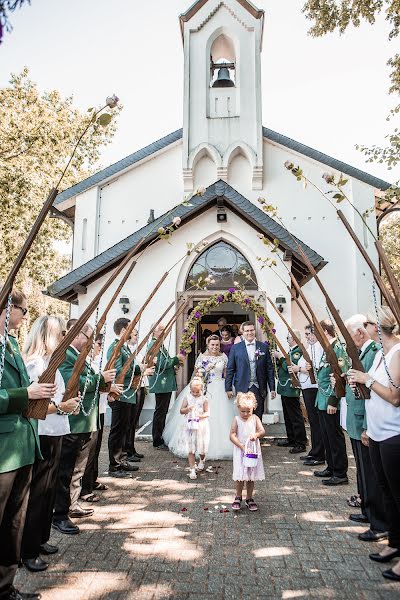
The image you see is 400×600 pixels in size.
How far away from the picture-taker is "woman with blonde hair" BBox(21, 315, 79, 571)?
3.62 m

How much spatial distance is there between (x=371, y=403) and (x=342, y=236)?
9.95m

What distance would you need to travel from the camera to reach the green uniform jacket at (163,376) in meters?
8.74

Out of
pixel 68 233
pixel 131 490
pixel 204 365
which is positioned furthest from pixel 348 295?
pixel 68 233

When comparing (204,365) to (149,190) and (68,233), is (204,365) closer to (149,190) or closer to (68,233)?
(149,190)

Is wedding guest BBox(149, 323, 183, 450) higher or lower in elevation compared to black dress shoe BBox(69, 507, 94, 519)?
higher

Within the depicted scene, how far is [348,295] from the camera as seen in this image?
12.7m

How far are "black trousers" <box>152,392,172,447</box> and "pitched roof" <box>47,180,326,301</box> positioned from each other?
363 centimetres

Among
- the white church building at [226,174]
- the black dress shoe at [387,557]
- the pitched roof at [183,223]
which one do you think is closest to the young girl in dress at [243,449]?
the black dress shoe at [387,557]

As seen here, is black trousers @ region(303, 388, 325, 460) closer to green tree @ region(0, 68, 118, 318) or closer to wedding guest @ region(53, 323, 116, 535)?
wedding guest @ region(53, 323, 116, 535)

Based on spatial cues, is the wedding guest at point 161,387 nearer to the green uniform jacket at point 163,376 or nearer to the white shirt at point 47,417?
the green uniform jacket at point 163,376

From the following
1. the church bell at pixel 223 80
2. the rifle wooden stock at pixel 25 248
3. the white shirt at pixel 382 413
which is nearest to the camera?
the rifle wooden stock at pixel 25 248

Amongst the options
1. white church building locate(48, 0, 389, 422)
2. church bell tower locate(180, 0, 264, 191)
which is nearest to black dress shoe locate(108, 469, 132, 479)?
white church building locate(48, 0, 389, 422)

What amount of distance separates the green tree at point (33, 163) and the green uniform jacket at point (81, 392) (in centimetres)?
1077

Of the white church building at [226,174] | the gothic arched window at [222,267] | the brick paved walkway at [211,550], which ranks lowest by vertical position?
the brick paved walkway at [211,550]
